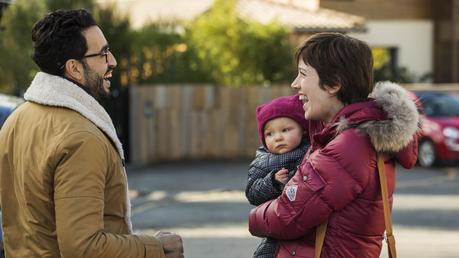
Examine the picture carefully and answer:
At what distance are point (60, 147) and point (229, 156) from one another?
18.3m

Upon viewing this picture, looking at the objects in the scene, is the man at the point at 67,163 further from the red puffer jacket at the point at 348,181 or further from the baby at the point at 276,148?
the baby at the point at 276,148

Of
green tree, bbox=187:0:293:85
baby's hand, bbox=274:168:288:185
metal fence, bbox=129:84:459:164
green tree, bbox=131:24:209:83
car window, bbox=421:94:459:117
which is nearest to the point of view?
baby's hand, bbox=274:168:288:185

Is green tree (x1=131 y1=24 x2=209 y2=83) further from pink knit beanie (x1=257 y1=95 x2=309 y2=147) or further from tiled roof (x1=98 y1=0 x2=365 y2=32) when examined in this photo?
pink knit beanie (x1=257 y1=95 x2=309 y2=147)

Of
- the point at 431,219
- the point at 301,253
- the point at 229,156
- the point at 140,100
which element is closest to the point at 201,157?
the point at 229,156

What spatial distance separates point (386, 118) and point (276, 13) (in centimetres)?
2870

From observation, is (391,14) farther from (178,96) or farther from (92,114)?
(92,114)

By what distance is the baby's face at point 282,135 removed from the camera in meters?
3.95

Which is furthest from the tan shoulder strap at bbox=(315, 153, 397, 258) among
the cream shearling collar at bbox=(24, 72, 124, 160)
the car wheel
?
the car wheel

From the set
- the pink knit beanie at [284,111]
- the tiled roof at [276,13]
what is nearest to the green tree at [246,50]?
the tiled roof at [276,13]

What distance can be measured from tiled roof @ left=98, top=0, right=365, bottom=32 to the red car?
10049mm

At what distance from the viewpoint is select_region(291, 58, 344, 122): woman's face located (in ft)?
10.5

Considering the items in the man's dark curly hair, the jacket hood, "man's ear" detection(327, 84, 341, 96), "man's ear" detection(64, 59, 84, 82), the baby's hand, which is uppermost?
the man's dark curly hair

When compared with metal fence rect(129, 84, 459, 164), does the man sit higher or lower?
higher

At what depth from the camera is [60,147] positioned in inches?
115
